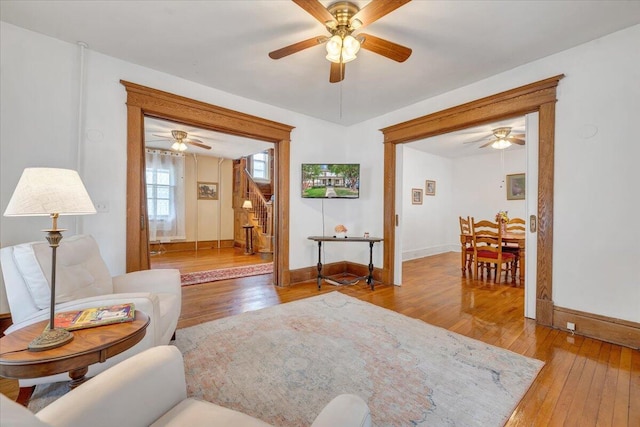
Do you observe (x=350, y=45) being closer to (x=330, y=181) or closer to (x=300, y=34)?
(x=300, y=34)

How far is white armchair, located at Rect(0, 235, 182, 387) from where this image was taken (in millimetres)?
1640

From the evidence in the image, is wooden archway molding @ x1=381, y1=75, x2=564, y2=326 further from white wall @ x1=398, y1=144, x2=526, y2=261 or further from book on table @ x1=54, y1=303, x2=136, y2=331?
book on table @ x1=54, y1=303, x2=136, y2=331

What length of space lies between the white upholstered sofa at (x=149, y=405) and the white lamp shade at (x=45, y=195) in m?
0.82

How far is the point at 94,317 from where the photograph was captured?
1.47 metres

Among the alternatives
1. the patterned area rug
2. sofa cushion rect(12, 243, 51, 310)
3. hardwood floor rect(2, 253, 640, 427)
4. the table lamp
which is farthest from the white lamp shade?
hardwood floor rect(2, 253, 640, 427)

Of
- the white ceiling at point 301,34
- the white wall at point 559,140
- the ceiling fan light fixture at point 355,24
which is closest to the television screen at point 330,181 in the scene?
the white ceiling at point 301,34

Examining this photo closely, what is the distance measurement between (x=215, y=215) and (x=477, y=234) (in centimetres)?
682

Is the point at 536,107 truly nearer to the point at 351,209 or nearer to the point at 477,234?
the point at 477,234

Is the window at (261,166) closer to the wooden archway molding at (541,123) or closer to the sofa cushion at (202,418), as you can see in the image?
the wooden archway molding at (541,123)

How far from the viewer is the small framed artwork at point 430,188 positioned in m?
7.09

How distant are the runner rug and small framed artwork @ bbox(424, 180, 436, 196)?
4.90 meters

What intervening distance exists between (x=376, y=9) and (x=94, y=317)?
8.40 ft

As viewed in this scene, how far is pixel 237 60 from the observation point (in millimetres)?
2873

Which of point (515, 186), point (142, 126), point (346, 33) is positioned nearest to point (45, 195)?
point (142, 126)
